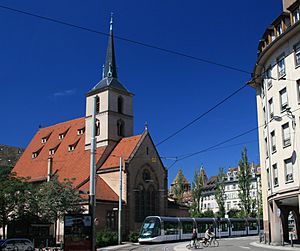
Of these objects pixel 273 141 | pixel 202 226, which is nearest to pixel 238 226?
pixel 202 226

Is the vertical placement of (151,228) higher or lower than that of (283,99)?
lower

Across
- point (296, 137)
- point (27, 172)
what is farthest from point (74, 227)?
point (27, 172)

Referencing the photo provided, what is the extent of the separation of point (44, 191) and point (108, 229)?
9.56m

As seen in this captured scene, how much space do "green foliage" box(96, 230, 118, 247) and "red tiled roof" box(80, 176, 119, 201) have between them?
6426 millimetres

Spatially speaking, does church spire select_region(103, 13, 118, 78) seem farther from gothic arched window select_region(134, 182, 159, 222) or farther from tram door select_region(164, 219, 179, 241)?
tram door select_region(164, 219, 179, 241)

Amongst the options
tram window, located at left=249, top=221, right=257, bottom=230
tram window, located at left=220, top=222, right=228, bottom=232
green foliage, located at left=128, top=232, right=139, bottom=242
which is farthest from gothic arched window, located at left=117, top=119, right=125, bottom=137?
tram window, located at left=249, top=221, right=257, bottom=230

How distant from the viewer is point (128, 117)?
64688 millimetres

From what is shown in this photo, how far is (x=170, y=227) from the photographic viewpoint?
47188mm

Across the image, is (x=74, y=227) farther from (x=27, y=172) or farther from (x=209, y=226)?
(x=27, y=172)

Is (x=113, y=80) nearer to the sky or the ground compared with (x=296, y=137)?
nearer to the sky

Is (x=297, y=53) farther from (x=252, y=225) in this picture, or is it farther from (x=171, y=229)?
(x=252, y=225)

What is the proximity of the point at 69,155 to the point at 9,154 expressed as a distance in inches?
953

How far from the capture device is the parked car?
3262 centimetres

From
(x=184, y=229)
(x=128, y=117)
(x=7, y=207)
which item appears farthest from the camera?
(x=128, y=117)
